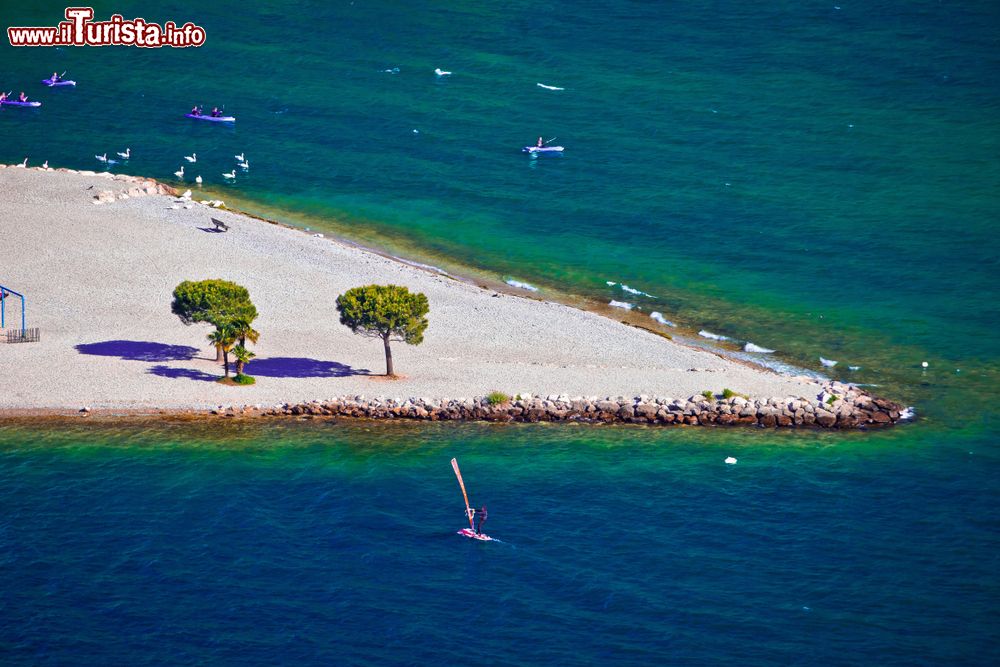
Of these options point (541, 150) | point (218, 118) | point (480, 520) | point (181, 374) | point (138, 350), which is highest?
point (218, 118)

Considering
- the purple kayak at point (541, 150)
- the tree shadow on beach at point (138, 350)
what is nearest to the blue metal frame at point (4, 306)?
the tree shadow on beach at point (138, 350)

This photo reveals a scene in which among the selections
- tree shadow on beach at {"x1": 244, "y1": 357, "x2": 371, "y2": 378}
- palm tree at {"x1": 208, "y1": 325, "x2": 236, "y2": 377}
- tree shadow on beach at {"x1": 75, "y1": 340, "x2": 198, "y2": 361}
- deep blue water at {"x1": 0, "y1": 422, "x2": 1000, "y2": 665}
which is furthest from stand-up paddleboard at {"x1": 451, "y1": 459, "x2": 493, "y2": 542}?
tree shadow on beach at {"x1": 75, "y1": 340, "x2": 198, "y2": 361}

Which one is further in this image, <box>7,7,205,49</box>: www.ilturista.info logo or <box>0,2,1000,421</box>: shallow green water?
<box>7,7,205,49</box>: www.ilturista.info logo

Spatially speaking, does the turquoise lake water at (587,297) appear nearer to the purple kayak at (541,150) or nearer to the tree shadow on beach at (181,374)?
the purple kayak at (541,150)

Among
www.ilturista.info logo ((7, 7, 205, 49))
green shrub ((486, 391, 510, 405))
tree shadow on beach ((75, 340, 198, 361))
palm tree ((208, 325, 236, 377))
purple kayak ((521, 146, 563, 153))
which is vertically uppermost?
www.ilturista.info logo ((7, 7, 205, 49))

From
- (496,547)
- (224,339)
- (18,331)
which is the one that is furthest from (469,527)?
(18,331)

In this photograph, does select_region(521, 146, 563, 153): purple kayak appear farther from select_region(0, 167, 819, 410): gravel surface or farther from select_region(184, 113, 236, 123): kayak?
select_region(184, 113, 236, 123): kayak

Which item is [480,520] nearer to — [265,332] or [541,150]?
[265,332]
